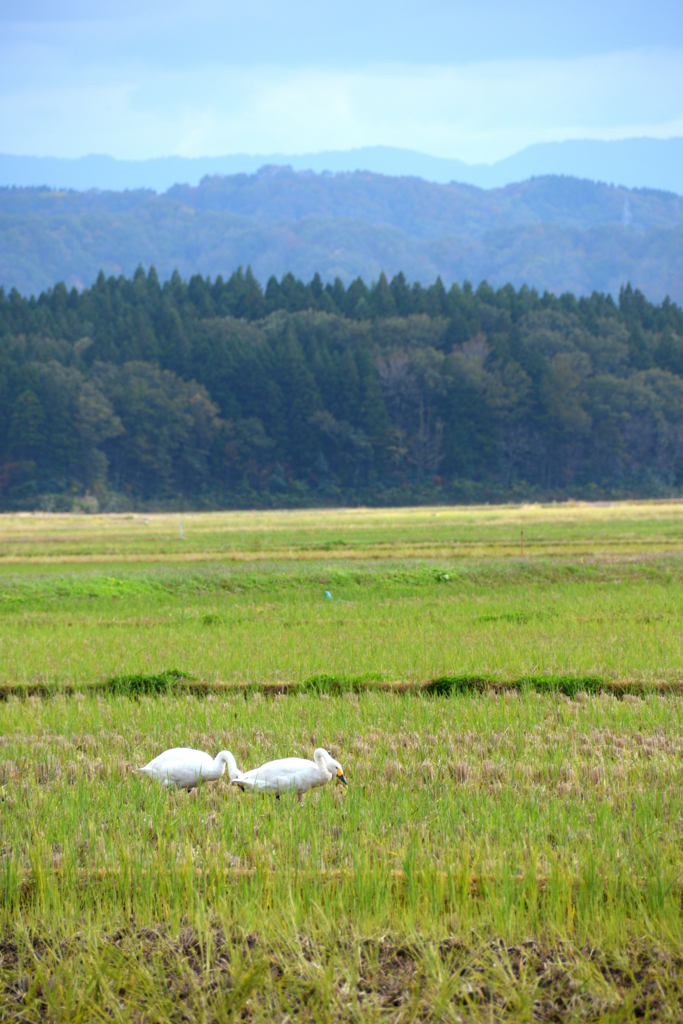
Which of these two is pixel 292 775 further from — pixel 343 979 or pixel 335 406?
pixel 335 406

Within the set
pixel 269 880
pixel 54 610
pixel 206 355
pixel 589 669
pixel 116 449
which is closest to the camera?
pixel 269 880

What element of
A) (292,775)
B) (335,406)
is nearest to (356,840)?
(292,775)

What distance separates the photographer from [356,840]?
549 centimetres

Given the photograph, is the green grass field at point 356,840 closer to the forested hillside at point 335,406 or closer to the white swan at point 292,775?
the white swan at point 292,775

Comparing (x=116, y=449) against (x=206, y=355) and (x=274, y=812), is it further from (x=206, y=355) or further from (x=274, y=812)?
(x=274, y=812)

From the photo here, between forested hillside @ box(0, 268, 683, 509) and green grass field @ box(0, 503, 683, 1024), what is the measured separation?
84930 mm

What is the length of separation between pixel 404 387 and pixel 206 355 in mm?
23430

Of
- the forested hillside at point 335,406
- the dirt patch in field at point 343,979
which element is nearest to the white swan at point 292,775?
the dirt patch in field at point 343,979

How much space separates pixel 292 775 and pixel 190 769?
0.80m

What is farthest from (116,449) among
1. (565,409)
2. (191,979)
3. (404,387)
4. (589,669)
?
(191,979)

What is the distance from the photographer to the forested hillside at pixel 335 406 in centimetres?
9788

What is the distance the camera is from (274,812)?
237 inches

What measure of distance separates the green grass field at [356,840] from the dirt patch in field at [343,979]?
1 cm

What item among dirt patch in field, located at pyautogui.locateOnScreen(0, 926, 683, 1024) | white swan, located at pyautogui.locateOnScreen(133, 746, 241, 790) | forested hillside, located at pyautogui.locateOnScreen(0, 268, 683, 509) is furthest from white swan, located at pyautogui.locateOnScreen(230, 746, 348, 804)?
forested hillside, located at pyautogui.locateOnScreen(0, 268, 683, 509)
